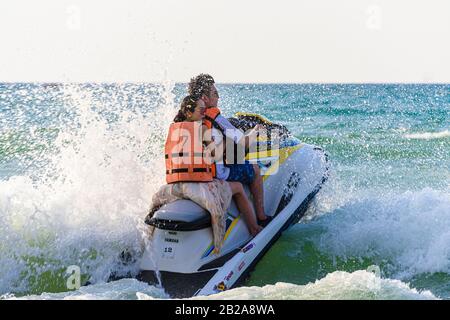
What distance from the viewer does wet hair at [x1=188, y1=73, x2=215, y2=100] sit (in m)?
5.04

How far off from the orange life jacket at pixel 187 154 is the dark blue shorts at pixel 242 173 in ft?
1.49

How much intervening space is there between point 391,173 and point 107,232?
21.0 feet

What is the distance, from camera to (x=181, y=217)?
4492 millimetres

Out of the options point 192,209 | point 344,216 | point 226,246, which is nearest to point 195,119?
point 192,209

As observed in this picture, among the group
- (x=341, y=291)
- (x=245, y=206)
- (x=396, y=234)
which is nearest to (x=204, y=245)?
(x=245, y=206)

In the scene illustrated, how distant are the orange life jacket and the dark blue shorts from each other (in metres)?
0.45

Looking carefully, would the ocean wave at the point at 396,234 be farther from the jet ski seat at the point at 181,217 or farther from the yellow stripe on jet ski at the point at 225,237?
the jet ski seat at the point at 181,217

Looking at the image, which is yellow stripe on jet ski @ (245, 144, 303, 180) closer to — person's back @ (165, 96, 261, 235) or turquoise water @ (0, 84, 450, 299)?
turquoise water @ (0, 84, 450, 299)

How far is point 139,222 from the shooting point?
486 centimetres

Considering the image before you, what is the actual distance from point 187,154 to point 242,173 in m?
0.75

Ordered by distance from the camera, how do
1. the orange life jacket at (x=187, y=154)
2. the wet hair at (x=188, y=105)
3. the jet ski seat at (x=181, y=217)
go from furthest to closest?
the wet hair at (x=188, y=105)
the orange life jacket at (x=187, y=154)
the jet ski seat at (x=181, y=217)

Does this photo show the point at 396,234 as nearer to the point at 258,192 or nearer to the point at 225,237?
the point at 258,192

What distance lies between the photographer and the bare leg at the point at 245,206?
5.02m

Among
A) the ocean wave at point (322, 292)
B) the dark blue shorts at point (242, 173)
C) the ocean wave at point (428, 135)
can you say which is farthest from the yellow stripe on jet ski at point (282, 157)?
the ocean wave at point (428, 135)
